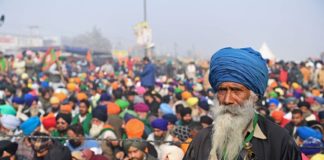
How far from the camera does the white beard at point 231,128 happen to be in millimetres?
2262

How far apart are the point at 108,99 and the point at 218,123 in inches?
278

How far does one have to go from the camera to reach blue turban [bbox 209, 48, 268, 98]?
89.2 inches

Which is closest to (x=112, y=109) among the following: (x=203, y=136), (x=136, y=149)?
(x=136, y=149)

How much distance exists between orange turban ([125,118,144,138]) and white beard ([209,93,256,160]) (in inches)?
145

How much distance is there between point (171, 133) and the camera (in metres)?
6.02

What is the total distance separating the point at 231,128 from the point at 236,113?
9cm

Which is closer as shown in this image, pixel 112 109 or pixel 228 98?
pixel 228 98

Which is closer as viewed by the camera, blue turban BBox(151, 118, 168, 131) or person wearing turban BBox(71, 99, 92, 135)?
blue turban BBox(151, 118, 168, 131)

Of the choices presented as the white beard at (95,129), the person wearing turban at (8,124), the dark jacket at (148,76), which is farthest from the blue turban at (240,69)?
the dark jacket at (148,76)

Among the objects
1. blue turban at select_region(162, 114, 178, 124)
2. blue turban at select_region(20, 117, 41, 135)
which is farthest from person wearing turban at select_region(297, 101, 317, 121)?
blue turban at select_region(20, 117, 41, 135)

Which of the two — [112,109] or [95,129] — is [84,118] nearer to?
[112,109]

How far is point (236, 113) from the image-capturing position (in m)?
2.29

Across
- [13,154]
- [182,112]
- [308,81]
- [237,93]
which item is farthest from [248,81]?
[308,81]

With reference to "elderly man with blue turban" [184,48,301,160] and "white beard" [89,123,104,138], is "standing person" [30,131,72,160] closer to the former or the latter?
"white beard" [89,123,104,138]
